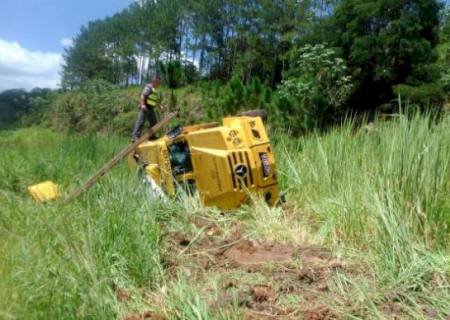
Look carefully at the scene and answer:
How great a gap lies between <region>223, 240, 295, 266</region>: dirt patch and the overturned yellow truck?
133cm

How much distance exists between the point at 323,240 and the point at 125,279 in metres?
1.47

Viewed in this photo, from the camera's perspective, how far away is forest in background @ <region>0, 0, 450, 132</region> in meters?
16.8

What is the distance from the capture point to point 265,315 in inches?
107

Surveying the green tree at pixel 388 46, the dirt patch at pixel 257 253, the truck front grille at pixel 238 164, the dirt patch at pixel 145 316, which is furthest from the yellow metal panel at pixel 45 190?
the green tree at pixel 388 46

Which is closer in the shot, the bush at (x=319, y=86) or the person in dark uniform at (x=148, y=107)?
the person in dark uniform at (x=148, y=107)

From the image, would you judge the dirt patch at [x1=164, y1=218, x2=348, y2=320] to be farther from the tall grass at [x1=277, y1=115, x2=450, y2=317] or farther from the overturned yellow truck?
the overturned yellow truck

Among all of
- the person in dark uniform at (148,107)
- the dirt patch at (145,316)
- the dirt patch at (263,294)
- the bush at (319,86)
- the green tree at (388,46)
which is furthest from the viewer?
the green tree at (388,46)

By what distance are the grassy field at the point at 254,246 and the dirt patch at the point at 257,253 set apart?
3cm

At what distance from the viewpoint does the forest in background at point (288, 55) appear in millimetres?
16766

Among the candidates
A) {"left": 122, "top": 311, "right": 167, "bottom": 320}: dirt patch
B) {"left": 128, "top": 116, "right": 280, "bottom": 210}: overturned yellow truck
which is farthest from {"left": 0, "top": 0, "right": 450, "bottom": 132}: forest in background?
{"left": 122, "top": 311, "right": 167, "bottom": 320}: dirt patch

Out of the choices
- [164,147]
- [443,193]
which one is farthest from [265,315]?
[164,147]

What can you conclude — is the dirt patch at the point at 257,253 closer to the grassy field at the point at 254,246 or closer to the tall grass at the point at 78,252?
the grassy field at the point at 254,246

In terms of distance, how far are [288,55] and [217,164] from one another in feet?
90.3

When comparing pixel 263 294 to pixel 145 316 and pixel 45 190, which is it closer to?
pixel 145 316
